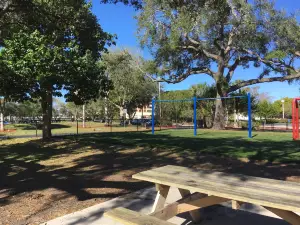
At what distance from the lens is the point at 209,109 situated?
99.2 feet

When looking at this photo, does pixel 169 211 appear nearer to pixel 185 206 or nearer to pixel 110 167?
pixel 185 206

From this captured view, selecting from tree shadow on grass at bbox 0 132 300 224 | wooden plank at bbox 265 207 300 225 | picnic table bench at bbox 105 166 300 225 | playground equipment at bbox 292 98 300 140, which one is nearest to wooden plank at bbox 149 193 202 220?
picnic table bench at bbox 105 166 300 225

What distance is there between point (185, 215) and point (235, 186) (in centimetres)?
144

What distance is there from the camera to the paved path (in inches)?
163

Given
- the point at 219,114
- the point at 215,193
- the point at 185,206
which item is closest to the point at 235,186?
the point at 215,193

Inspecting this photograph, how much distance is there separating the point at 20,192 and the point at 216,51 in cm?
2299

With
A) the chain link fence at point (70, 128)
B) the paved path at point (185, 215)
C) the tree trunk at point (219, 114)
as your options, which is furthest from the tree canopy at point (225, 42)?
the paved path at point (185, 215)

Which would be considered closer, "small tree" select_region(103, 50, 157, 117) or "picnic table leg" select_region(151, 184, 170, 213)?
"picnic table leg" select_region(151, 184, 170, 213)

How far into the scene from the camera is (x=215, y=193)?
311cm

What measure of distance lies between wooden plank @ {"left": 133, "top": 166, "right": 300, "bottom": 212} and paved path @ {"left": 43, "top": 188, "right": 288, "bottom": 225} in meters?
0.72

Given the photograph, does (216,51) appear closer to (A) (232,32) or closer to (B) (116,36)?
(A) (232,32)

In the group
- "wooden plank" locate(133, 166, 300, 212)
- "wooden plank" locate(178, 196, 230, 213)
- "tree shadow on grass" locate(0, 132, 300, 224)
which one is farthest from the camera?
"tree shadow on grass" locate(0, 132, 300, 224)

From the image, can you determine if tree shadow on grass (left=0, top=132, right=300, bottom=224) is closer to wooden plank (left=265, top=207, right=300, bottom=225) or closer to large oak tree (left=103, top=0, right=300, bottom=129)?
wooden plank (left=265, top=207, right=300, bottom=225)

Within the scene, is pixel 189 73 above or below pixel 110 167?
above
